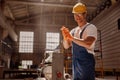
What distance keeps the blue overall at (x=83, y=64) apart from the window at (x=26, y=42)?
1851 cm

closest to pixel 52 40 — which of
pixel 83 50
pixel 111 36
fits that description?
pixel 111 36

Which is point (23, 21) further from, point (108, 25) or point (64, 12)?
point (108, 25)

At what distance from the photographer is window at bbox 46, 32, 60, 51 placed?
2073 cm

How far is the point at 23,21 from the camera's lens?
68.3 feet

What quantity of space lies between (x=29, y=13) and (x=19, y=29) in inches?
73.9

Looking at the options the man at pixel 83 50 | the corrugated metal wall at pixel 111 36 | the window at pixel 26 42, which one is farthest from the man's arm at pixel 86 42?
the window at pixel 26 42

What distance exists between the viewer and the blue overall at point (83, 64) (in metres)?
2.00

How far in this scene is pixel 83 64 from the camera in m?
2.01

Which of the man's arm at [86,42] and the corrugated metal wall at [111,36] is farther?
Answer: the corrugated metal wall at [111,36]

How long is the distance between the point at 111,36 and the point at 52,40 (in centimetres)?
910

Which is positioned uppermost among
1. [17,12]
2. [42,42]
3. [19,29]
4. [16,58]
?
[17,12]

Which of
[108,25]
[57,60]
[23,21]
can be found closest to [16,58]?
[23,21]

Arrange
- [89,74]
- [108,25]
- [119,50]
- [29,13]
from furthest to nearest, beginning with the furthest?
1. [29,13]
2. [108,25]
3. [119,50]
4. [89,74]

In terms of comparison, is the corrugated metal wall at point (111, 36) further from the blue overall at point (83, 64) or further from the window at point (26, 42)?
the blue overall at point (83, 64)
